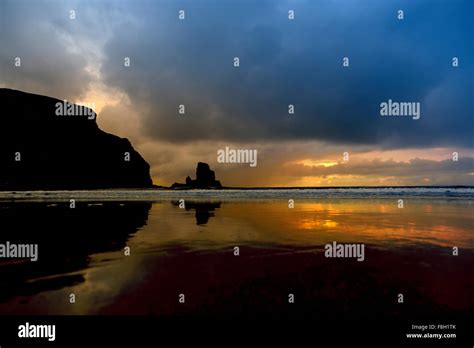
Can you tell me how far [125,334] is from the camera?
200 inches

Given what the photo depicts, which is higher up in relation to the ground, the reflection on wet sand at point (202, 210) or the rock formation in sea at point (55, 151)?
the rock formation in sea at point (55, 151)

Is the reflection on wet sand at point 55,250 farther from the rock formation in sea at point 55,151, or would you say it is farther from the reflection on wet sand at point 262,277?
the rock formation in sea at point 55,151

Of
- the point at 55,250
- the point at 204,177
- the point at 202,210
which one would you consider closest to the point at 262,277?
the point at 55,250

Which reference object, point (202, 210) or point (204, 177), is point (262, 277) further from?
point (204, 177)

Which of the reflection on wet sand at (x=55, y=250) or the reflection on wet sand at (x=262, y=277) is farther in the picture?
the reflection on wet sand at (x=55, y=250)

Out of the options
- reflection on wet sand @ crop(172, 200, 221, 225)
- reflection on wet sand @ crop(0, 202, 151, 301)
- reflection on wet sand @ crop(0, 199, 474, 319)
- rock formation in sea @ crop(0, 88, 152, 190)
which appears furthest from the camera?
rock formation in sea @ crop(0, 88, 152, 190)

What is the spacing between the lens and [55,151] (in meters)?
104

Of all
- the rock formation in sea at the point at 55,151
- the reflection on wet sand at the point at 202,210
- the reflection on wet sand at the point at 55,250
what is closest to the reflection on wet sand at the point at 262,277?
the reflection on wet sand at the point at 55,250

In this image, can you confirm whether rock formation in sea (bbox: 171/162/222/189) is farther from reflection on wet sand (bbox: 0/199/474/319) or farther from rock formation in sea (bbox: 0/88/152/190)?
reflection on wet sand (bbox: 0/199/474/319)

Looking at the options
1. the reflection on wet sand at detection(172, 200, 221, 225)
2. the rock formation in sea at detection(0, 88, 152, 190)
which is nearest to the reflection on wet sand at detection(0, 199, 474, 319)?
the reflection on wet sand at detection(172, 200, 221, 225)

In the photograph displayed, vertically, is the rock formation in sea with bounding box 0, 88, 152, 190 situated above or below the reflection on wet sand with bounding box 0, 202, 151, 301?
above

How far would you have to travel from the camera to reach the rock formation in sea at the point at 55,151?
92750 mm

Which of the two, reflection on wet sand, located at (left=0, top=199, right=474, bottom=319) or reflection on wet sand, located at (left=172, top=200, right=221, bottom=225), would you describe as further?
reflection on wet sand, located at (left=172, top=200, right=221, bottom=225)

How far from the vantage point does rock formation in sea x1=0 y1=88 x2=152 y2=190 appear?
92750 mm
